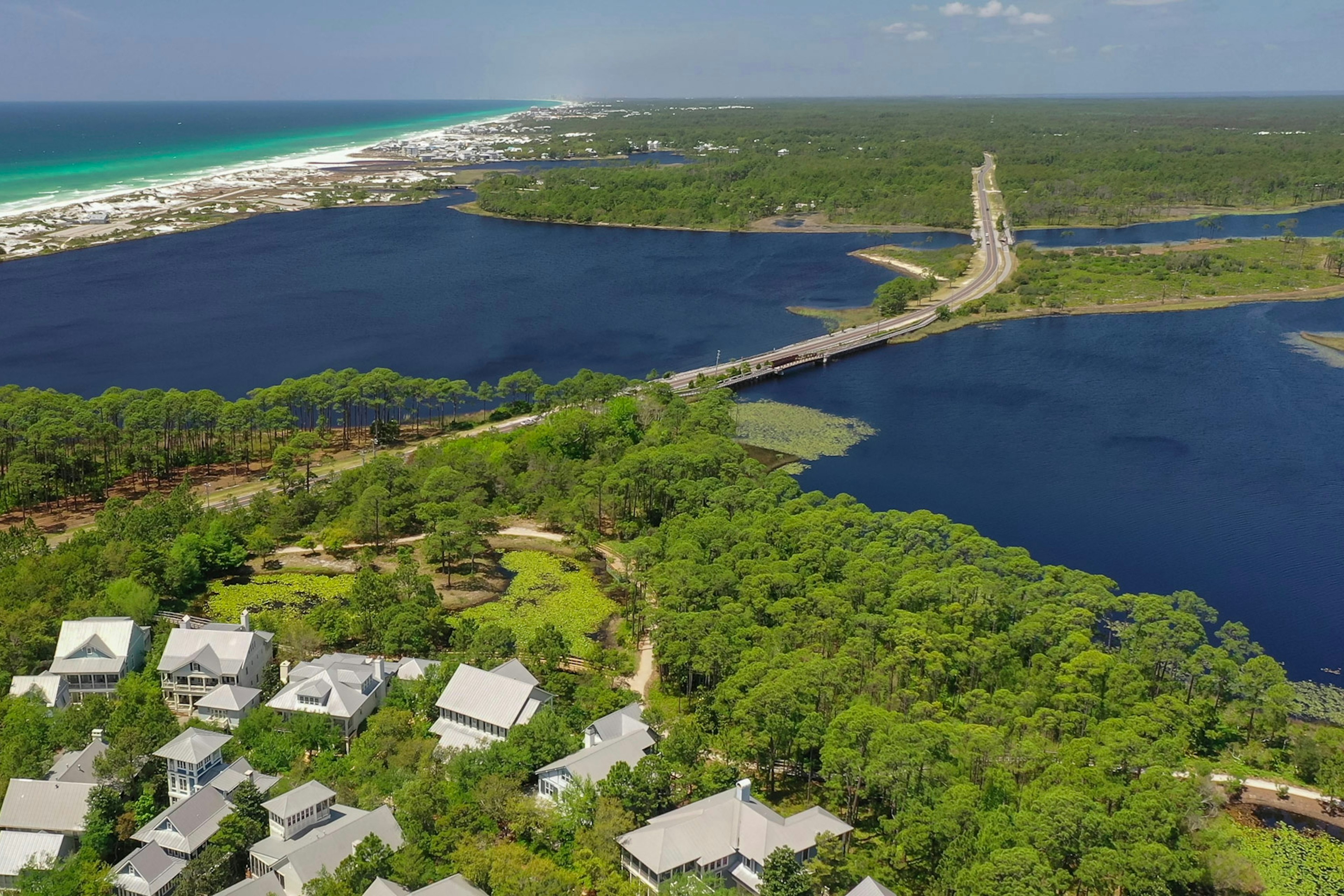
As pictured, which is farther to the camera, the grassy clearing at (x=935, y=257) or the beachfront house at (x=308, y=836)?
the grassy clearing at (x=935, y=257)

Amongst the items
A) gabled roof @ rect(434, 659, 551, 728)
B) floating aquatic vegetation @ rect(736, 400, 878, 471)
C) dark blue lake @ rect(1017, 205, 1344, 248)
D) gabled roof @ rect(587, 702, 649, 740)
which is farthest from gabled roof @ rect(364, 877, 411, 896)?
dark blue lake @ rect(1017, 205, 1344, 248)

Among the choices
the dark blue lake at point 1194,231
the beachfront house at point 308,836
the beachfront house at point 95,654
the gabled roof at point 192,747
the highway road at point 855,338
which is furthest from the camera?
the dark blue lake at point 1194,231

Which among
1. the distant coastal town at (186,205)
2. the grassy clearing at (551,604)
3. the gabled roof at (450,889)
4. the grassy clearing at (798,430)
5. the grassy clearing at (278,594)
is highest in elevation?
the distant coastal town at (186,205)

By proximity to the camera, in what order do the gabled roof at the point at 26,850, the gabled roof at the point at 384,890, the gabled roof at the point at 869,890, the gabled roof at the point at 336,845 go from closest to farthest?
the gabled roof at the point at 869,890 → the gabled roof at the point at 384,890 → the gabled roof at the point at 336,845 → the gabled roof at the point at 26,850

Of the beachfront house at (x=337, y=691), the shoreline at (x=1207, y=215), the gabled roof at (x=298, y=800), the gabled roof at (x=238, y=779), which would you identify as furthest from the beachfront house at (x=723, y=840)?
the shoreline at (x=1207, y=215)

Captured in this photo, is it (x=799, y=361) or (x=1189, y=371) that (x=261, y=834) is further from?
(x=1189, y=371)

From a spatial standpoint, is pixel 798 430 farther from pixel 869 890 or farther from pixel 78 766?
pixel 78 766

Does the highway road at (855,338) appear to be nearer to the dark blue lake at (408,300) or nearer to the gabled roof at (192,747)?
the dark blue lake at (408,300)

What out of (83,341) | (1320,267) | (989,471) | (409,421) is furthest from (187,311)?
(1320,267)

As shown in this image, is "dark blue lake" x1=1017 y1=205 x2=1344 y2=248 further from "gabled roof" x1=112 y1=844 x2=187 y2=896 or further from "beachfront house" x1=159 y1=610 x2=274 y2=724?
"gabled roof" x1=112 y1=844 x2=187 y2=896

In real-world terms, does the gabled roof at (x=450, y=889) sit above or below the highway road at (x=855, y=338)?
below
